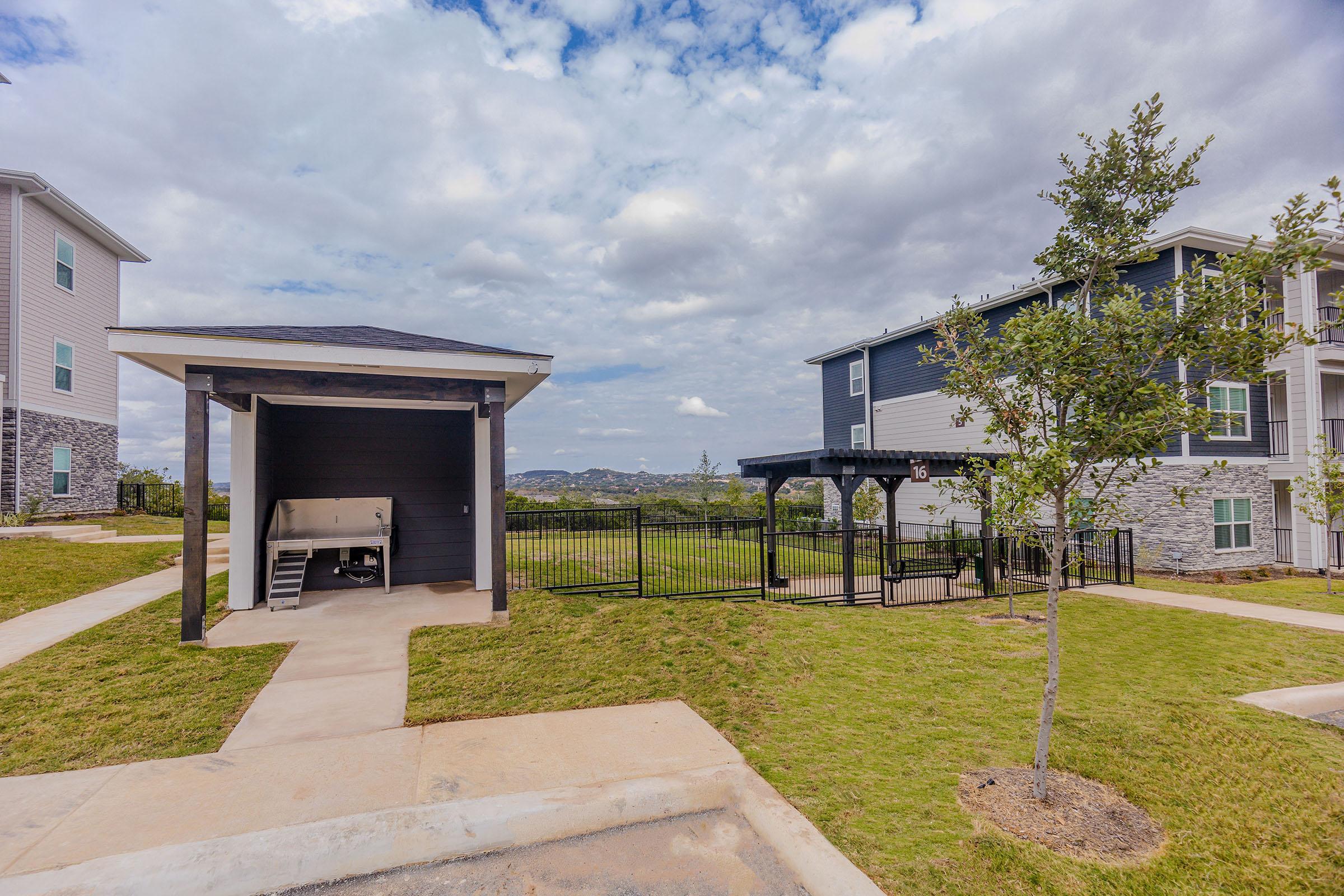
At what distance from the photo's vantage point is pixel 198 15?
823 centimetres

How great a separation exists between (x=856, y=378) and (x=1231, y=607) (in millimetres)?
13390

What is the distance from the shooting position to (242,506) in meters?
7.30

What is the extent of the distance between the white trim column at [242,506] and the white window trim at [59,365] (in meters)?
11.3

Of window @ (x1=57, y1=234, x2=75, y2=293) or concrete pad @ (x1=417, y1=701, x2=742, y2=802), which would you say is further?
window @ (x1=57, y1=234, x2=75, y2=293)

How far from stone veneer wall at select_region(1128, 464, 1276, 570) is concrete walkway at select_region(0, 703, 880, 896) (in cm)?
1377

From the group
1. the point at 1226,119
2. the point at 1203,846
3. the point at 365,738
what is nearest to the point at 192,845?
the point at 365,738

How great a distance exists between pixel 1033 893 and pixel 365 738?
13.3ft

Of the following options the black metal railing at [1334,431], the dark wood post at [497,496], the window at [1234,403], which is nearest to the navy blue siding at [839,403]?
the window at [1234,403]

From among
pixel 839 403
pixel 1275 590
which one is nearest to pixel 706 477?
pixel 839 403

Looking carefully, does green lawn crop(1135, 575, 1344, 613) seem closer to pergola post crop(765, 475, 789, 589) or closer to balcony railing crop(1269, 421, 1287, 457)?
balcony railing crop(1269, 421, 1287, 457)

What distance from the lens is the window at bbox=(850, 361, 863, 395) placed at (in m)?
20.9

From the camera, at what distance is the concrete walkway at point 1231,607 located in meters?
7.82

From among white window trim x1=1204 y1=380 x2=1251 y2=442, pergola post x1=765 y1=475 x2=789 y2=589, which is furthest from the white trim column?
white window trim x1=1204 y1=380 x2=1251 y2=442

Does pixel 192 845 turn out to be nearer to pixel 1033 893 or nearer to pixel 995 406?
pixel 1033 893
